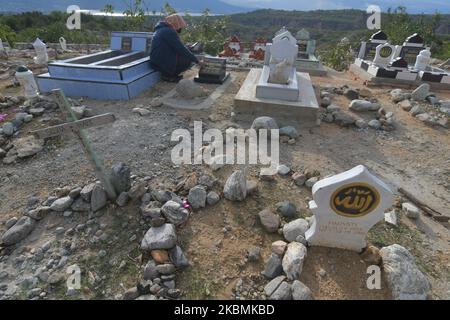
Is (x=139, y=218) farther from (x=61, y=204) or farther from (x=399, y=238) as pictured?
(x=399, y=238)

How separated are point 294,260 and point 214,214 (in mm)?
1027

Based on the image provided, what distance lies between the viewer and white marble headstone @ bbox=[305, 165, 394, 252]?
2697mm

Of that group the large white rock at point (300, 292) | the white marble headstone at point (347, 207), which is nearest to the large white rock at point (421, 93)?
the white marble headstone at point (347, 207)

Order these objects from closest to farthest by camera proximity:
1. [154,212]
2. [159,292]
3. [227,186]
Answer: [159,292] < [154,212] < [227,186]

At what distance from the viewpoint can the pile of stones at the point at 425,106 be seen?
630 centimetres

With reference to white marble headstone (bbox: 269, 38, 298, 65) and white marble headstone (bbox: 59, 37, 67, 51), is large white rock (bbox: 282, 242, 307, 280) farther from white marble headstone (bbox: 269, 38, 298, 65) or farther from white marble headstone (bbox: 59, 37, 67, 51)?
white marble headstone (bbox: 59, 37, 67, 51)

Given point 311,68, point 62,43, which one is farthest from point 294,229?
point 62,43

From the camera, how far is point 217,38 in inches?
546

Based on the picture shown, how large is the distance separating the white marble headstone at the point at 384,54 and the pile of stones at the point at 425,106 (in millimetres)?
3352

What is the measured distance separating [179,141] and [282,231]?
2361mm

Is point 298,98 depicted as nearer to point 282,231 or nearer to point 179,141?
point 179,141

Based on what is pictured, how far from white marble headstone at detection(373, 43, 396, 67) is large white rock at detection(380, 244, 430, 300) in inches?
388

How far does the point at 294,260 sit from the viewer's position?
2.69 m
